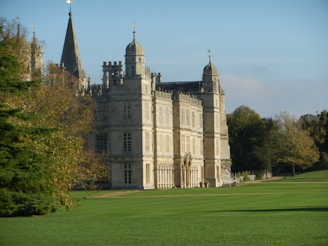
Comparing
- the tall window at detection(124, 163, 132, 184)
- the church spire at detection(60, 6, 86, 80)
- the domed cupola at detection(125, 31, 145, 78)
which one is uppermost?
the church spire at detection(60, 6, 86, 80)

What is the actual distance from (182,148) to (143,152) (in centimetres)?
1068

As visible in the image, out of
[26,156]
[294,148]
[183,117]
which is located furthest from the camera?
[294,148]

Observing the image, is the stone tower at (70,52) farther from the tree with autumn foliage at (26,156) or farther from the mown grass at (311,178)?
the tree with autumn foliage at (26,156)

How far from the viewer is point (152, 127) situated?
91375 mm

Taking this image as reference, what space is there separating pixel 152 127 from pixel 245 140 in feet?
118

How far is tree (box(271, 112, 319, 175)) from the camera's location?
123062mm

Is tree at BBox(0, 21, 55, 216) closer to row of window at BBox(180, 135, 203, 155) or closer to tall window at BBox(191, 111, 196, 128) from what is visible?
row of window at BBox(180, 135, 203, 155)

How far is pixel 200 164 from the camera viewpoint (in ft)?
345

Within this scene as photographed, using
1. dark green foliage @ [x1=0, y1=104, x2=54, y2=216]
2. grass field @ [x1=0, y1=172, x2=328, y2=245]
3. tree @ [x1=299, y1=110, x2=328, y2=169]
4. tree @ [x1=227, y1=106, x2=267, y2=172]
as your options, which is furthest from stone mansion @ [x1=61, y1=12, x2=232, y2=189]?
dark green foliage @ [x1=0, y1=104, x2=54, y2=216]

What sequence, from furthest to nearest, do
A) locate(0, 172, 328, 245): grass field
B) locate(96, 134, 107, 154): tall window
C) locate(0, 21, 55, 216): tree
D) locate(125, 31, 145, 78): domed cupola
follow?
locate(96, 134, 107, 154): tall window, locate(125, 31, 145, 78): domed cupola, locate(0, 21, 55, 216): tree, locate(0, 172, 328, 245): grass field

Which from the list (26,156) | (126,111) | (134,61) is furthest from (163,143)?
(26,156)

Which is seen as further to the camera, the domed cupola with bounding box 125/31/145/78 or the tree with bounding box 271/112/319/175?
the tree with bounding box 271/112/319/175

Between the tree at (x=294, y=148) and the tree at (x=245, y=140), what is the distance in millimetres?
2258

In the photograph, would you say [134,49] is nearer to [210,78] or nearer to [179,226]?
[210,78]
